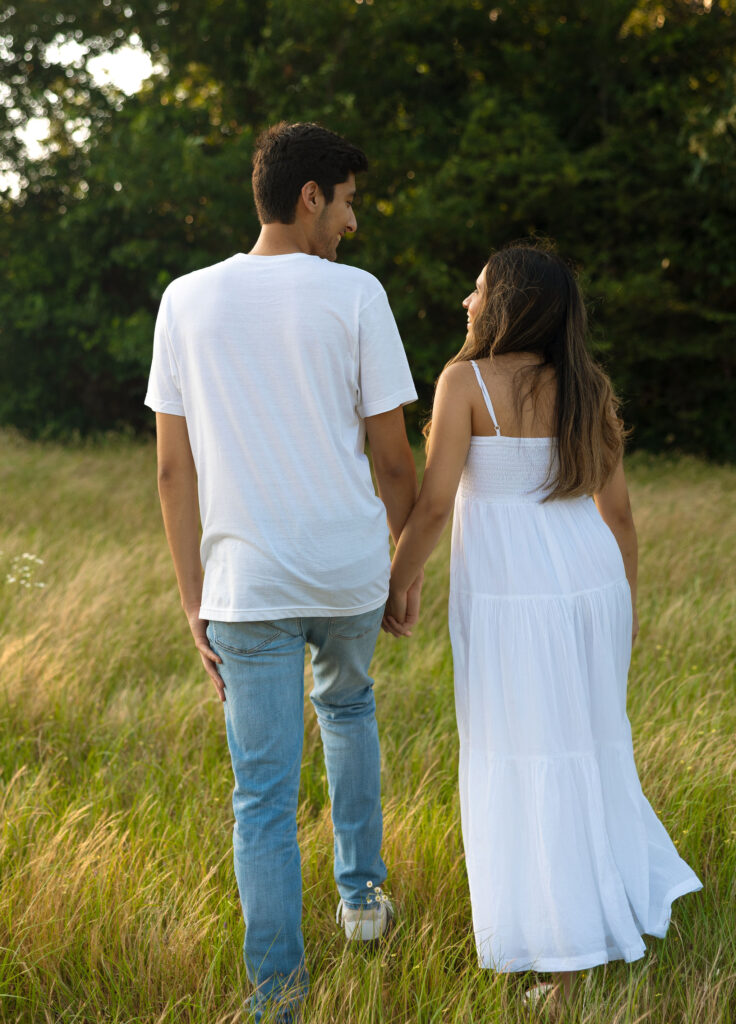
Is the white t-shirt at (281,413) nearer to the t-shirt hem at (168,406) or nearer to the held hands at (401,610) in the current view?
the t-shirt hem at (168,406)

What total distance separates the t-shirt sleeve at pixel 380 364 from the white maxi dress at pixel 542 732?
28cm

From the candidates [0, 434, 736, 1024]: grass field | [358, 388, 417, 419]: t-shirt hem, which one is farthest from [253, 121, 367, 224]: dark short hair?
[0, 434, 736, 1024]: grass field

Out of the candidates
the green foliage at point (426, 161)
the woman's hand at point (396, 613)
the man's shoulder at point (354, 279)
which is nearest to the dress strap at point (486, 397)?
the man's shoulder at point (354, 279)

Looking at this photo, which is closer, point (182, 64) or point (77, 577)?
point (77, 577)

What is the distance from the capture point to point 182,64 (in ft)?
47.9

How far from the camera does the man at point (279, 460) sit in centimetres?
196

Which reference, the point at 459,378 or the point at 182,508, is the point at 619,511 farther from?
the point at 182,508

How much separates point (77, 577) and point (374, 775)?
3.55 metres

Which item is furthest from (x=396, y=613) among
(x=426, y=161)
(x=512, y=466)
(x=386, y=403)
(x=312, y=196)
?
(x=426, y=161)

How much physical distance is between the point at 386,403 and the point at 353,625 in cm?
52

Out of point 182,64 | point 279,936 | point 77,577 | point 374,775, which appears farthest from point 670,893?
point 182,64

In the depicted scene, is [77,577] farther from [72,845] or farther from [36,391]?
[36,391]

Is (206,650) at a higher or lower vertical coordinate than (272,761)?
higher

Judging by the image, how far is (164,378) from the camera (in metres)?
2.10
